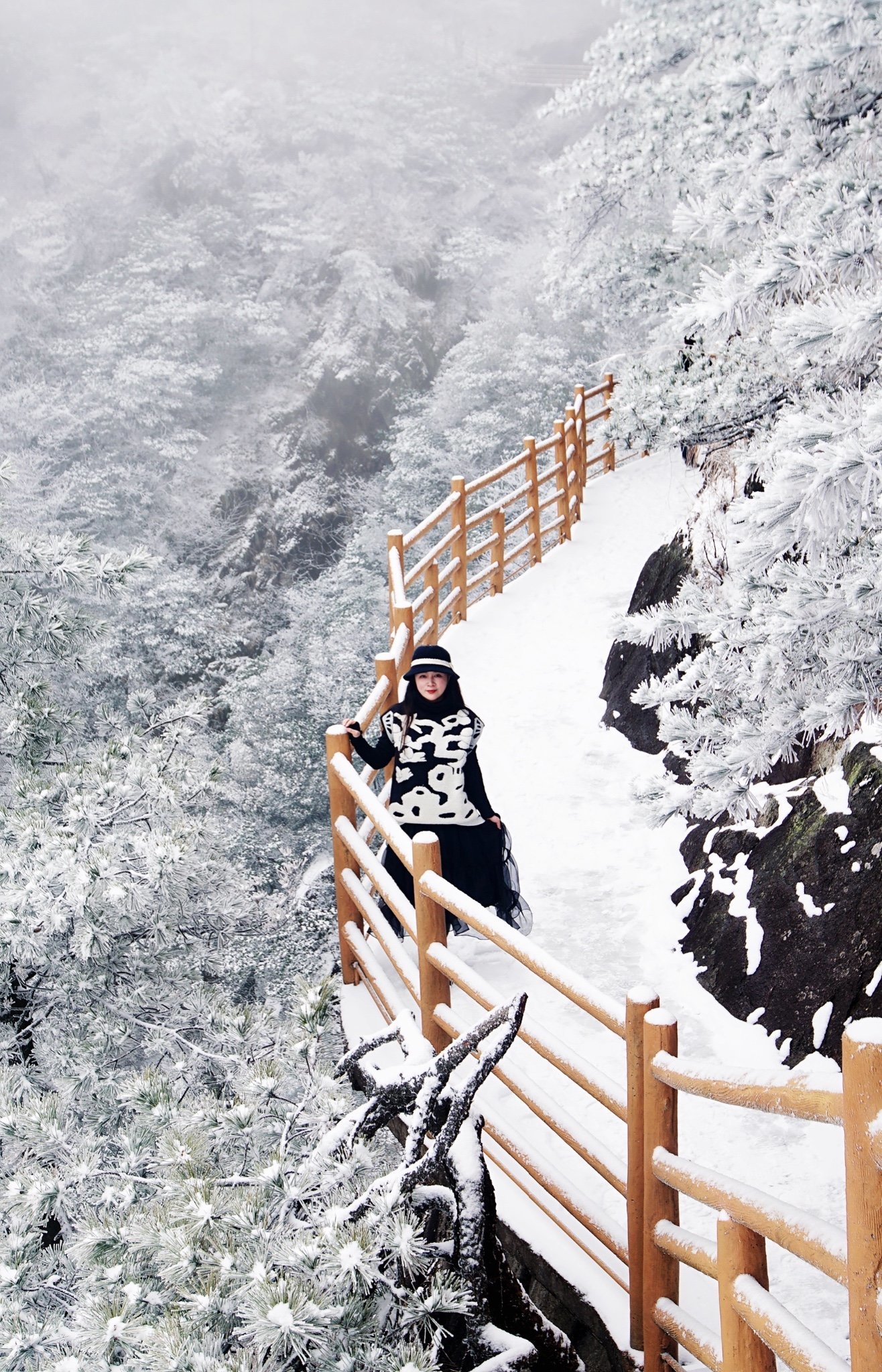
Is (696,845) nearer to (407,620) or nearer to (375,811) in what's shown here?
(375,811)

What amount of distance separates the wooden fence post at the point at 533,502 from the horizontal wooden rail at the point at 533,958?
753 centimetres

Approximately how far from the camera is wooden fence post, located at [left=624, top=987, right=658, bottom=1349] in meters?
2.04

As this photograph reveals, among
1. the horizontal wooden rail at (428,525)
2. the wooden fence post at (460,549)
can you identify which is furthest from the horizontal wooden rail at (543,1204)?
the wooden fence post at (460,549)

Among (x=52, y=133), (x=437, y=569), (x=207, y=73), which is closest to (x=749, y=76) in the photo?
(x=437, y=569)

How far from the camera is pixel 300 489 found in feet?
76.3

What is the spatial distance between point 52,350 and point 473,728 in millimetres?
23061

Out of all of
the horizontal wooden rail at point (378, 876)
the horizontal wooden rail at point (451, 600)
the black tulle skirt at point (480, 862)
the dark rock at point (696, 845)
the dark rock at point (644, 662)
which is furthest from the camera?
the horizontal wooden rail at point (451, 600)

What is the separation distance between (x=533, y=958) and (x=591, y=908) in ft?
7.87

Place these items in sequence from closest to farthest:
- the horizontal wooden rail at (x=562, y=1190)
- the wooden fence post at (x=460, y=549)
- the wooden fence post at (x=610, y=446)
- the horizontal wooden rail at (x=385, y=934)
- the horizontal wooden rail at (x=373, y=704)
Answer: the horizontal wooden rail at (x=562, y=1190)
the horizontal wooden rail at (x=385, y=934)
the horizontal wooden rail at (x=373, y=704)
the wooden fence post at (x=460, y=549)
the wooden fence post at (x=610, y=446)

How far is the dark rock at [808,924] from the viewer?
3.36 m

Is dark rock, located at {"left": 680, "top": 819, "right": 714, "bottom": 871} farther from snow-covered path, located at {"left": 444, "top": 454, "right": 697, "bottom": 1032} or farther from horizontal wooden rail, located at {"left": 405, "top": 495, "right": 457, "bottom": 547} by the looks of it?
horizontal wooden rail, located at {"left": 405, "top": 495, "right": 457, "bottom": 547}

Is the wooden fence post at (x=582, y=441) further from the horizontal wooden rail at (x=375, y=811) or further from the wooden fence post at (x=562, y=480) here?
the horizontal wooden rail at (x=375, y=811)

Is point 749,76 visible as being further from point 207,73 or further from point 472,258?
point 207,73

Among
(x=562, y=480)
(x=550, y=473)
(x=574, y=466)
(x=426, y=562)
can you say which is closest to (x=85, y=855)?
(x=426, y=562)
